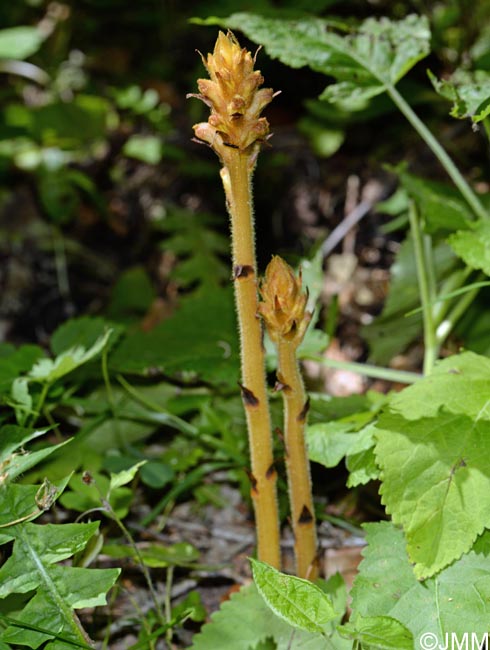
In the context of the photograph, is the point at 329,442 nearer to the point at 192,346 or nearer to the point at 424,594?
the point at 424,594

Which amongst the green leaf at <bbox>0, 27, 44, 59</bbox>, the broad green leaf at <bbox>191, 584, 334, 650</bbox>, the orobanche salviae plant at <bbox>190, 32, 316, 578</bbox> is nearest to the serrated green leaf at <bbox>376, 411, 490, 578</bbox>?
the orobanche salviae plant at <bbox>190, 32, 316, 578</bbox>

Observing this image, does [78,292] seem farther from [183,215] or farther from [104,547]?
[104,547]

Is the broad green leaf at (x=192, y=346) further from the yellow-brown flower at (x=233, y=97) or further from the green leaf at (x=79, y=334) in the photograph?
the yellow-brown flower at (x=233, y=97)

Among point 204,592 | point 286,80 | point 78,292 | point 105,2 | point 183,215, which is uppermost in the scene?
point 105,2

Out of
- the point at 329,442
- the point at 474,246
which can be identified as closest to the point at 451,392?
the point at 329,442

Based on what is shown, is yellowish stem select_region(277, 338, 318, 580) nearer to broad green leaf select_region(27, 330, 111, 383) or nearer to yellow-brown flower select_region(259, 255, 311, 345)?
yellow-brown flower select_region(259, 255, 311, 345)

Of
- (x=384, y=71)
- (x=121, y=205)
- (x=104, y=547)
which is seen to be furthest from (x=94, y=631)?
(x=121, y=205)

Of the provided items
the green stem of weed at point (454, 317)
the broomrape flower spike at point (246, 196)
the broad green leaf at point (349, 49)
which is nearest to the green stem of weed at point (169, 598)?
the broomrape flower spike at point (246, 196)
